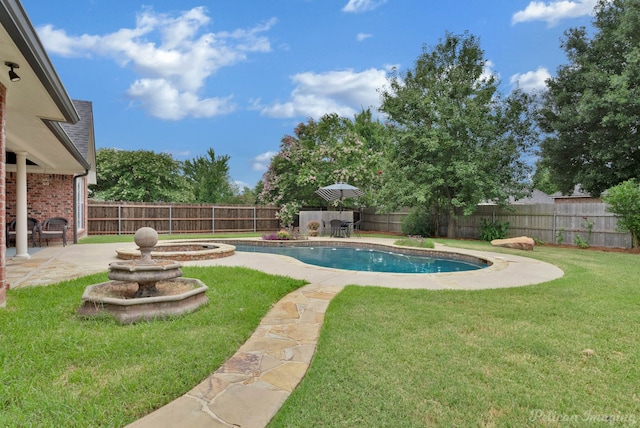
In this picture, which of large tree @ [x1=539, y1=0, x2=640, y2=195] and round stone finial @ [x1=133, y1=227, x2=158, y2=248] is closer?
round stone finial @ [x1=133, y1=227, x2=158, y2=248]

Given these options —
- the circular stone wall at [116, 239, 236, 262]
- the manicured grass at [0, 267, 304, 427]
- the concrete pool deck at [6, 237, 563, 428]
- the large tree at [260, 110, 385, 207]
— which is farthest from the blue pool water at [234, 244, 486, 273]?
the large tree at [260, 110, 385, 207]

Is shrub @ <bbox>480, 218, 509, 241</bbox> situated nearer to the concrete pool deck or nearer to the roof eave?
the concrete pool deck

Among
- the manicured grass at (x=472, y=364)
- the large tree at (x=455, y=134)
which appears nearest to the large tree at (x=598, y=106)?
the large tree at (x=455, y=134)

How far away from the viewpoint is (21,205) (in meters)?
7.18

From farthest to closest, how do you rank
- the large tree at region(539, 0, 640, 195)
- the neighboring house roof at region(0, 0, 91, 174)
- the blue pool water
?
the large tree at region(539, 0, 640, 195) < the blue pool water < the neighboring house roof at region(0, 0, 91, 174)

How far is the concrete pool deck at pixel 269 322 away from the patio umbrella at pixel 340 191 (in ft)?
21.0

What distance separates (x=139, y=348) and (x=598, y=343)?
13.3ft

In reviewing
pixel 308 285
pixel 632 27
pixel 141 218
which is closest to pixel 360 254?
pixel 308 285

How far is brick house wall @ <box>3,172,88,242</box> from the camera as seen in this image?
1066cm

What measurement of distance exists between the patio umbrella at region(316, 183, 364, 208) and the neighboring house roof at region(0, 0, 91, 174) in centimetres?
898

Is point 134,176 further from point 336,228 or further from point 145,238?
point 145,238

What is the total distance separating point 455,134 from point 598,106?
5.05 m

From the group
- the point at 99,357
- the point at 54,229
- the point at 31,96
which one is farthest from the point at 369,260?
the point at 54,229

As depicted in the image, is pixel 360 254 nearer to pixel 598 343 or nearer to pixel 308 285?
pixel 308 285
